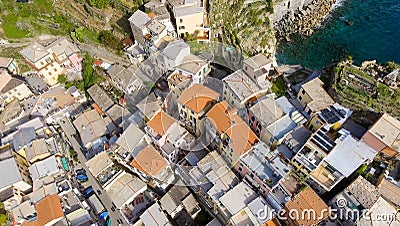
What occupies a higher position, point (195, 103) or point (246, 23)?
point (246, 23)

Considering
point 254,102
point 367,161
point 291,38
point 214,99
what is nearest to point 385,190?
point 367,161

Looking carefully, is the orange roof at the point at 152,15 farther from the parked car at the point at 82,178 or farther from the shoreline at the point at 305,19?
the parked car at the point at 82,178

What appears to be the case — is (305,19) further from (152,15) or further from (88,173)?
(88,173)

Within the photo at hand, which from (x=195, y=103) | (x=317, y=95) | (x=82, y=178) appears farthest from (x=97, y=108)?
(x=317, y=95)

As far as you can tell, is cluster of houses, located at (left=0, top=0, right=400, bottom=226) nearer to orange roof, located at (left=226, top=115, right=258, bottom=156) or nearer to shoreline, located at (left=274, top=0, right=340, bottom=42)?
orange roof, located at (left=226, top=115, right=258, bottom=156)

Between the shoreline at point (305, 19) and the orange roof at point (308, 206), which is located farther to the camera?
the shoreline at point (305, 19)

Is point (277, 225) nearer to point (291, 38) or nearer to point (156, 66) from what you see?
point (156, 66)

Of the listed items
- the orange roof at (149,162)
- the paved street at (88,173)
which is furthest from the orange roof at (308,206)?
the paved street at (88,173)
